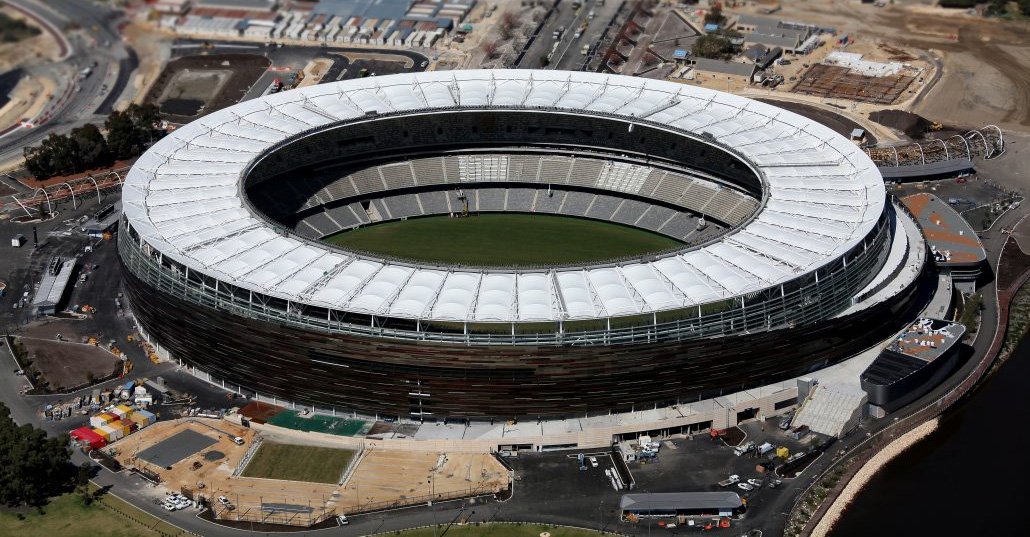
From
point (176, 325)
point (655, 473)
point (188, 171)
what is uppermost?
point (188, 171)

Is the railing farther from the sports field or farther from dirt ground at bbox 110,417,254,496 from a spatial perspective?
dirt ground at bbox 110,417,254,496

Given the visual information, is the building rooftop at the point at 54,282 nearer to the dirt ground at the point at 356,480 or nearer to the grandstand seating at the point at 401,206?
the dirt ground at the point at 356,480

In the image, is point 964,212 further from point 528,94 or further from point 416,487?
point 416,487

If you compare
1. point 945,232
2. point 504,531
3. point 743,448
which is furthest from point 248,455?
point 945,232

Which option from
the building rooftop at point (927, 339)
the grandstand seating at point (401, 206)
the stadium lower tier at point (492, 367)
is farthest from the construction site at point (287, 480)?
Answer: the grandstand seating at point (401, 206)

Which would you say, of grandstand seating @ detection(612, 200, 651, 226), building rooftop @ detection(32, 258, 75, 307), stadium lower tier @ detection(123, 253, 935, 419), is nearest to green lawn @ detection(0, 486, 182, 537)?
stadium lower tier @ detection(123, 253, 935, 419)

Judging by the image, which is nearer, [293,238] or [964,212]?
[293,238]

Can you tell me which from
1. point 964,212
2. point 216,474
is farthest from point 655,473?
point 964,212
